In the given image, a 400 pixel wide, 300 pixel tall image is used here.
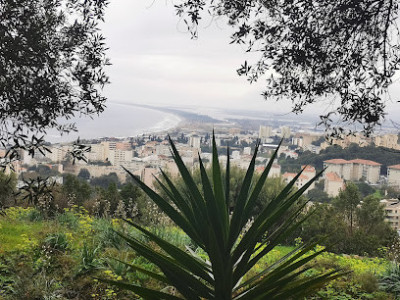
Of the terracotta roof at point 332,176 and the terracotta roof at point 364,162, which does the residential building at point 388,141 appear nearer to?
the terracotta roof at point 364,162

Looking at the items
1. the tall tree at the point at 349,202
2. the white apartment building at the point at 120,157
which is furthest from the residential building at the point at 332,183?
the white apartment building at the point at 120,157

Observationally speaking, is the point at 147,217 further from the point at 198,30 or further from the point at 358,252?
the point at 358,252

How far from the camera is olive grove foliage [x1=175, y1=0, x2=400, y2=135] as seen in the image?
9.05 ft

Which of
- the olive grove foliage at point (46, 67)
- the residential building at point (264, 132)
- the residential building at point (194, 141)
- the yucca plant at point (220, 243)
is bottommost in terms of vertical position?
the yucca plant at point (220, 243)

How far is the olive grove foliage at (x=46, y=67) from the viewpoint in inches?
109

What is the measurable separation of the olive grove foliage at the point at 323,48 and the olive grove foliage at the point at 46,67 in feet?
2.45

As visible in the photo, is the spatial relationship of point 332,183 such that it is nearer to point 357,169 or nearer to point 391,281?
point 357,169

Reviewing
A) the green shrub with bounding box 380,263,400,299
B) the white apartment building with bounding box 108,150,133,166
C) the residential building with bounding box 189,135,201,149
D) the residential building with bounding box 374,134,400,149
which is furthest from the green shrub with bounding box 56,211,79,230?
the residential building with bounding box 374,134,400,149

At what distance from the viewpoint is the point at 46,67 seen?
115 inches

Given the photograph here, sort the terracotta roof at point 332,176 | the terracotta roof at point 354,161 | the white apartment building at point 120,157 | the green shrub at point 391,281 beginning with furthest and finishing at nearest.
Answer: the terracotta roof at point 332,176 → the white apartment building at point 120,157 → the terracotta roof at point 354,161 → the green shrub at point 391,281

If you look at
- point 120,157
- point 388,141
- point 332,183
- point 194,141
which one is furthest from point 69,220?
point 388,141

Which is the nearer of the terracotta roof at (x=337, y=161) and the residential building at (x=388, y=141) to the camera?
the residential building at (x=388, y=141)

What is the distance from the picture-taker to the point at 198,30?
3.20 m

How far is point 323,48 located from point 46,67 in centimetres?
192
